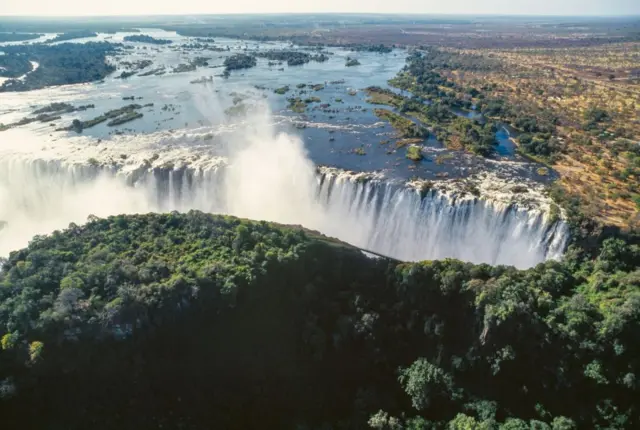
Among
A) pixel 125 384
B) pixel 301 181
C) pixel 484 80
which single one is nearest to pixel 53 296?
pixel 125 384

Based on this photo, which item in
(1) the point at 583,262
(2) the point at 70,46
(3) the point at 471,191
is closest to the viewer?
(1) the point at 583,262

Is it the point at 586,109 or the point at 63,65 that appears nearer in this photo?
the point at 586,109

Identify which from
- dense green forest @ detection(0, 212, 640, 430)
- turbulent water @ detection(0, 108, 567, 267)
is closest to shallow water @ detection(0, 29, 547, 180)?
turbulent water @ detection(0, 108, 567, 267)

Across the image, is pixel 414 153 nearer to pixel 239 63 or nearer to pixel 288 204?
pixel 288 204

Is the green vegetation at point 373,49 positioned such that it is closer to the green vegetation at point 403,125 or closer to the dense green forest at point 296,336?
the green vegetation at point 403,125

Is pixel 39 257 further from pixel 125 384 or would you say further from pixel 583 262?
pixel 583 262

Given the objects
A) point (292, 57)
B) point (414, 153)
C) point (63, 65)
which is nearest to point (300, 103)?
point (414, 153)
